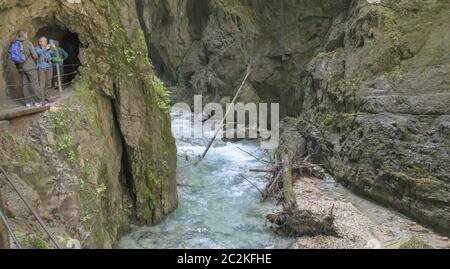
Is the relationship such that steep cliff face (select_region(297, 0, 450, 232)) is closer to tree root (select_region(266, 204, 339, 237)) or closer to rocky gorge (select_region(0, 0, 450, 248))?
rocky gorge (select_region(0, 0, 450, 248))

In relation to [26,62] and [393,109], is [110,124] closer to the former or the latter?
[26,62]

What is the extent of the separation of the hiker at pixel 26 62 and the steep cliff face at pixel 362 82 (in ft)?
41.0

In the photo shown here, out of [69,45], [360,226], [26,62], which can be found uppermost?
[69,45]

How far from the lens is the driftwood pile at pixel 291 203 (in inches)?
492

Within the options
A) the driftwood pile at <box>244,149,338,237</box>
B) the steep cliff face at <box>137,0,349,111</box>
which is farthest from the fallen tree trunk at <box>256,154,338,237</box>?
the steep cliff face at <box>137,0,349,111</box>

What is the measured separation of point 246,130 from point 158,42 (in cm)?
1573

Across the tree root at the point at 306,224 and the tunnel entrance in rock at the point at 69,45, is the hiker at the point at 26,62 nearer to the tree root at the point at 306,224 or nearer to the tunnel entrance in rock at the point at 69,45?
the tunnel entrance in rock at the point at 69,45

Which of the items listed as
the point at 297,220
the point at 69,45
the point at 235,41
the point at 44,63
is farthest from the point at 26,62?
the point at 235,41

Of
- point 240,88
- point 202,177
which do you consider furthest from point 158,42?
point 202,177

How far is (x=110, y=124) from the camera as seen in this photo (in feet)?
40.7

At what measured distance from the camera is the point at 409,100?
14586 millimetres

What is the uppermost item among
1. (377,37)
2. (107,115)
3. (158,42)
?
(158,42)

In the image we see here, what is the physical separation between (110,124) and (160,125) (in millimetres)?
2102
